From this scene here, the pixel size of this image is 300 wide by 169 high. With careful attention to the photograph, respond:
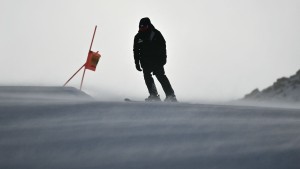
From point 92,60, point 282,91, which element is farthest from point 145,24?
point 282,91

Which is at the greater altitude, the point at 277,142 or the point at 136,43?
the point at 136,43

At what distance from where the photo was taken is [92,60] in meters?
9.92

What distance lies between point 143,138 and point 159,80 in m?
4.76

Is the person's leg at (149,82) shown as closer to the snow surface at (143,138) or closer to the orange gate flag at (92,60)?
the orange gate flag at (92,60)

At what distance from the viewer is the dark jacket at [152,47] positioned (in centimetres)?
747

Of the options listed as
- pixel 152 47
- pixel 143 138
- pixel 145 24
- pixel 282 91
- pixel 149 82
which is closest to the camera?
pixel 143 138

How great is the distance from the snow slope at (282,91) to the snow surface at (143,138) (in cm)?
7253

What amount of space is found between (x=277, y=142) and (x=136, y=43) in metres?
5.10

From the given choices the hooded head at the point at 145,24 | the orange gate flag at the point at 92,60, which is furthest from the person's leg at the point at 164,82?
the orange gate flag at the point at 92,60

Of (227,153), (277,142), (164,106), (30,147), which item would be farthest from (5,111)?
(277,142)

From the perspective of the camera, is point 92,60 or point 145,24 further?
point 92,60

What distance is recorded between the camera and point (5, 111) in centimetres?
335

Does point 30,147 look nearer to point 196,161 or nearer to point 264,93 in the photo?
point 196,161

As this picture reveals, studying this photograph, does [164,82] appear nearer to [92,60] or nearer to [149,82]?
[149,82]
